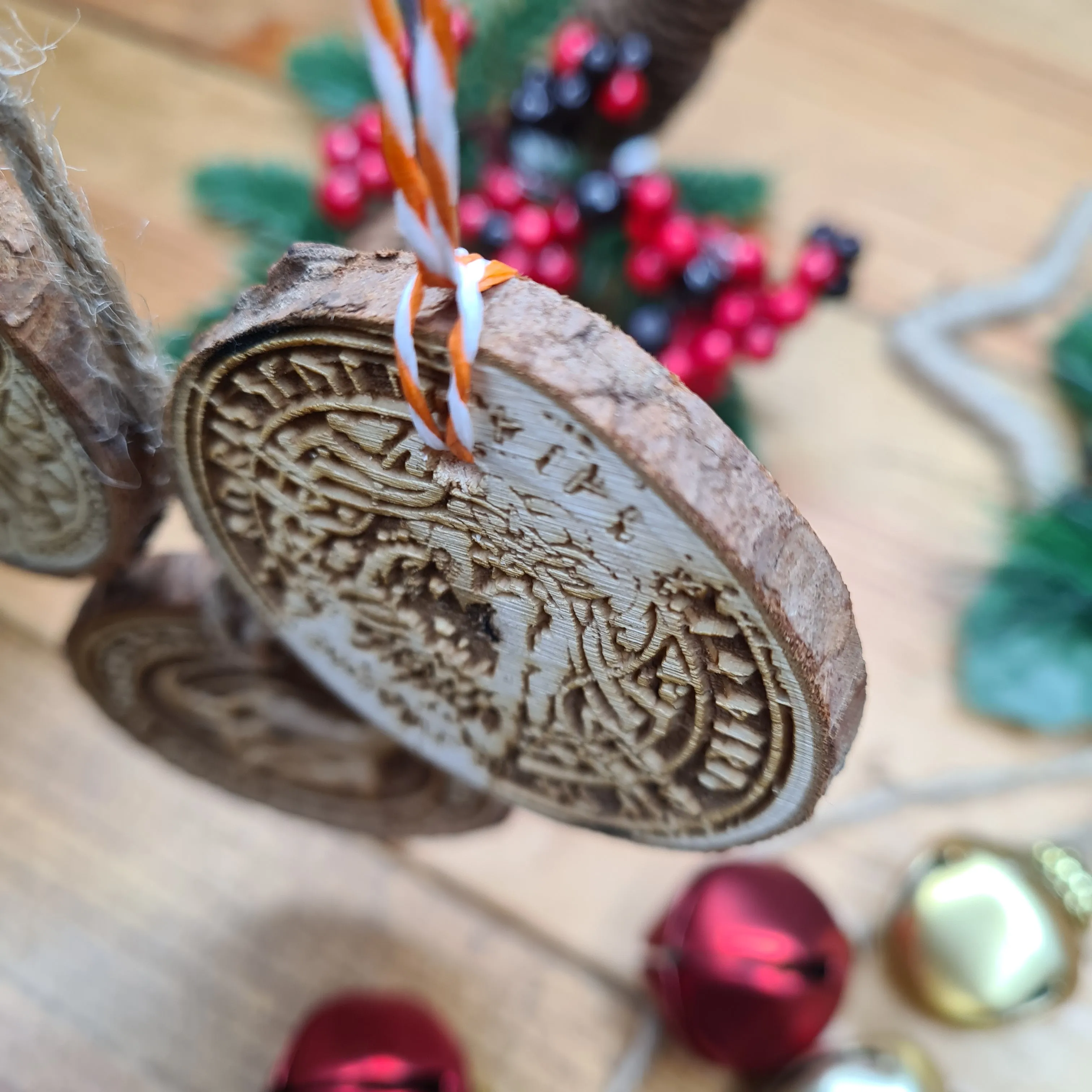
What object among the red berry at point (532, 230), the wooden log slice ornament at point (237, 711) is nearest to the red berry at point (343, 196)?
the red berry at point (532, 230)

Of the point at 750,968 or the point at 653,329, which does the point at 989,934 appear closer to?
the point at 750,968

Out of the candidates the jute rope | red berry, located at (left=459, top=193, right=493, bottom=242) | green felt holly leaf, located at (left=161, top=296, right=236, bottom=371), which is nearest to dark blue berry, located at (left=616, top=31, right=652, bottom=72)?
red berry, located at (left=459, top=193, right=493, bottom=242)

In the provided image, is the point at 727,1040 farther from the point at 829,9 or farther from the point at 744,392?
the point at 829,9

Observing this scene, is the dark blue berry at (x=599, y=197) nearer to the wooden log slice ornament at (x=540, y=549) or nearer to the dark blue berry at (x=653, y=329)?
the dark blue berry at (x=653, y=329)

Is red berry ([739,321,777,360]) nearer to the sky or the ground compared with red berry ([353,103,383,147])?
nearer to the sky

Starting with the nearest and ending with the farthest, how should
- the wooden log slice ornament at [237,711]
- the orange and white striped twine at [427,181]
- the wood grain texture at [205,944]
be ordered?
the orange and white striped twine at [427,181] < the wooden log slice ornament at [237,711] < the wood grain texture at [205,944]

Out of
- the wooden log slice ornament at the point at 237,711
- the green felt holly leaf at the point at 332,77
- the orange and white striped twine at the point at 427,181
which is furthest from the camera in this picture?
the green felt holly leaf at the point at 332,77

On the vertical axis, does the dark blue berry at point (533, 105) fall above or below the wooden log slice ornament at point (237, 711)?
above

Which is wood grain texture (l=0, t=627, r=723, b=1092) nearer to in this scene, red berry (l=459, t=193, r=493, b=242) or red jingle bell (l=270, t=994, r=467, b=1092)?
red jingle bell (l=270, t=994, r=467, b=1092)
